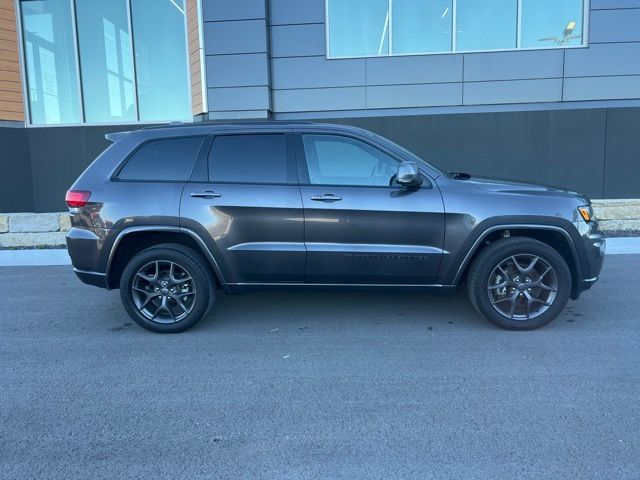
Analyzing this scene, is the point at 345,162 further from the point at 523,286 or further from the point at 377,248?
the point at 523,286

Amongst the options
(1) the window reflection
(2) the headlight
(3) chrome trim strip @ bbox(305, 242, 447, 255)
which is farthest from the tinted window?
(1) the window reflection

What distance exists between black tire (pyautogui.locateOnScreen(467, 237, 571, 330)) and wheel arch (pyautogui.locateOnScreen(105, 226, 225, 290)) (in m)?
2.38

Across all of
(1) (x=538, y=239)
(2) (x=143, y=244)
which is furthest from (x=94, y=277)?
(1) (x=538, y=239)

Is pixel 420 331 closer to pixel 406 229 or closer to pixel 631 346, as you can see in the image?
pixel 406 229

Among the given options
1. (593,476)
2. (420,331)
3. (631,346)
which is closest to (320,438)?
(593,476)

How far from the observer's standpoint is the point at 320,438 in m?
2.86

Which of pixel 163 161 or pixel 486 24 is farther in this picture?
pixel 486 24

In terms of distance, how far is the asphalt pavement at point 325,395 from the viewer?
8.69ft

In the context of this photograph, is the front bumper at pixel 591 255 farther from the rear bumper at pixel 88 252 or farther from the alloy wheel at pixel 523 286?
the rear bumper at pixel 88 252

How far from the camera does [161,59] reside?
35.0 ft

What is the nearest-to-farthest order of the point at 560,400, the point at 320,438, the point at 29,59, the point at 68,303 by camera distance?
the point at 320,438 < the point at 560,400 < the point at 68,303 < the point at 29,59

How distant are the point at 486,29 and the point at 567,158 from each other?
3.01 meters

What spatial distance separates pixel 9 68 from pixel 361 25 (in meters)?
7.47

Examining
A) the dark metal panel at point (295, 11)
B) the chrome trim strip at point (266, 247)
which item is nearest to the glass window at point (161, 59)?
the dark metal panel at point (295, 11)
